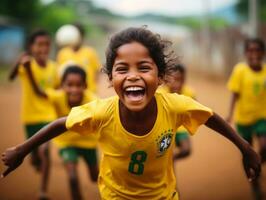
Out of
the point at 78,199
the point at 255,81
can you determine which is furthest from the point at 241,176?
the point at 78,199

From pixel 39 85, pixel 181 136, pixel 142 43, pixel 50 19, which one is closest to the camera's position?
pixel 142 43

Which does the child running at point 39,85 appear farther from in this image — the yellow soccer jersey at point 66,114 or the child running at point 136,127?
the child running at point 136,127

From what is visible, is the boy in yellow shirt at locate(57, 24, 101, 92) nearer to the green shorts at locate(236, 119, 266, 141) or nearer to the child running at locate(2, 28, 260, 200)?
the green shorts at locate(236, 119, 266, 141)

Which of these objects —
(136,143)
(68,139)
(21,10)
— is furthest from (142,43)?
(21,10)

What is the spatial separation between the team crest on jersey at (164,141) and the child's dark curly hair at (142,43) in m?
0.39

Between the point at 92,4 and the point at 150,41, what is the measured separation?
5441 centimetres

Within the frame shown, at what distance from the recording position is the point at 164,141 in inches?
117

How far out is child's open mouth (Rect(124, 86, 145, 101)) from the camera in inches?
107

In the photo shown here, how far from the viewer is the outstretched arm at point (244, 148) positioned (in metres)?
3.08

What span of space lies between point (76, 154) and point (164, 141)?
224 centimetres

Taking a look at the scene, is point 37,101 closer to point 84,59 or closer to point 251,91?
point 84,59

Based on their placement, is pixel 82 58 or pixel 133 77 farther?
pixel 82 58

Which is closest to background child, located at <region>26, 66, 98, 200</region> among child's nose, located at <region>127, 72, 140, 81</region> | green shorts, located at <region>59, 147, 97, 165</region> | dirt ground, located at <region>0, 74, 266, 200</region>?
green shorts, located at <region>59, 147, 97, 165</region>

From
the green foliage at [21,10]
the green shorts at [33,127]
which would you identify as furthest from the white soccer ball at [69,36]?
the green foliage at [21,10]
